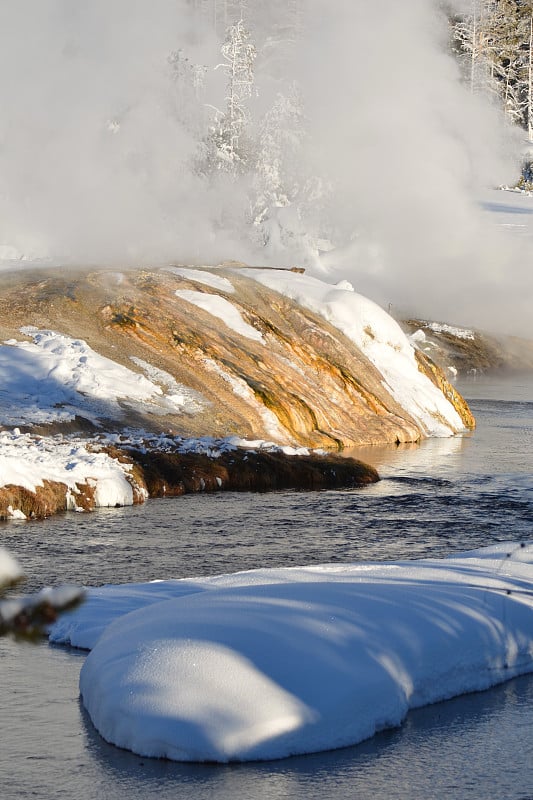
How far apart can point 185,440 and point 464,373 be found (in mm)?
59204

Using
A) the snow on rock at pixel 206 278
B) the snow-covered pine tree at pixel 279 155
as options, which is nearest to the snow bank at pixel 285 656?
the snow on rock at pixel 206 278

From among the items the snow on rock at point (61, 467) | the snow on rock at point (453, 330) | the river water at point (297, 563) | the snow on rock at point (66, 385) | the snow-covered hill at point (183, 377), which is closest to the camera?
the river water at point (297, 563)

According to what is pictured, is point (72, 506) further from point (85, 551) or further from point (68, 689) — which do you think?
point (68, 689)

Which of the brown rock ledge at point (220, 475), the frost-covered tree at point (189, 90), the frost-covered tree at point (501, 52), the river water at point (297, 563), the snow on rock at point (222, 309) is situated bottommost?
the river water at point (297, 563)

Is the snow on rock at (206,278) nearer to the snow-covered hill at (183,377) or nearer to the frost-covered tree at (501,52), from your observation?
the snow-covered hill at (183,377)

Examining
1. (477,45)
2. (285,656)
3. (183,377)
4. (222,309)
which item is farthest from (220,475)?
(477,45)

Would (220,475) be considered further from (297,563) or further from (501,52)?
(501,52)

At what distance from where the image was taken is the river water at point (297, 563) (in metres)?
10.4

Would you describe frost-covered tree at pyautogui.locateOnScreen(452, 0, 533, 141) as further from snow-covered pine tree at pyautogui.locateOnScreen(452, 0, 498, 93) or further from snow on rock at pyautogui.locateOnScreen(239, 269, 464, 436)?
snow on rock at pyautogui.locateOnScreen(239, 269, 464, 436)

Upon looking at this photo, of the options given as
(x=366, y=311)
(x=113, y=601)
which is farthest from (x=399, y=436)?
(x=113, y=601)

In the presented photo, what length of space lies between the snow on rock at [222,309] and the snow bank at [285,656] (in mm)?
22749

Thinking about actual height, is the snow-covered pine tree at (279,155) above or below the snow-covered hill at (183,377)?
above

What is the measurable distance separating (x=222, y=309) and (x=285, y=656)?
27815 mm

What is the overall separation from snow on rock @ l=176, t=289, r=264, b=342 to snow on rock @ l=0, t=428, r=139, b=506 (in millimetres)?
13511
